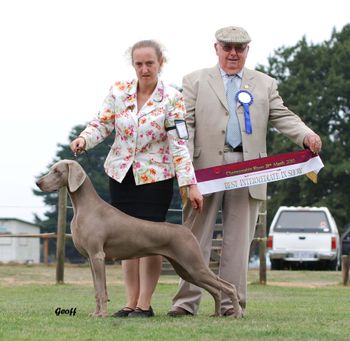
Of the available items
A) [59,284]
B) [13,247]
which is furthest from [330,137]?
[59,284]

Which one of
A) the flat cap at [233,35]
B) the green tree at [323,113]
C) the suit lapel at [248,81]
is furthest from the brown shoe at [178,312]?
the green tree at [323,113]

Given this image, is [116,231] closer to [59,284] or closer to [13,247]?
[59,284]

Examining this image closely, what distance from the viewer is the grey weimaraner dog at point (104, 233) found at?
7.54m

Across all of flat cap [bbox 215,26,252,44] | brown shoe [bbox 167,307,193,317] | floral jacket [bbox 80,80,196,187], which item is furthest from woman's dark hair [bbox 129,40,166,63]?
brown shoe [bbox 167,307,193,317]

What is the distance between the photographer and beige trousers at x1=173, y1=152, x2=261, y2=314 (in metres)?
8.45

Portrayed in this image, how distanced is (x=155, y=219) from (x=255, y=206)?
3.37ft

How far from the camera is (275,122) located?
8.62m

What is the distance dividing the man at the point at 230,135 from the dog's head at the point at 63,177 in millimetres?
1115

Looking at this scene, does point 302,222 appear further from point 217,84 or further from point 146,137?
point 146,137

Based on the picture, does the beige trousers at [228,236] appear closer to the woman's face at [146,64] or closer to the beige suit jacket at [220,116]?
the beige suit jacket at [220,116]

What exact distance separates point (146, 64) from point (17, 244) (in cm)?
4530

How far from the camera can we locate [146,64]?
7762 millimetres

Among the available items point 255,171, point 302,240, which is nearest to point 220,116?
Result: point 255,171

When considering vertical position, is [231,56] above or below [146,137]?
above
